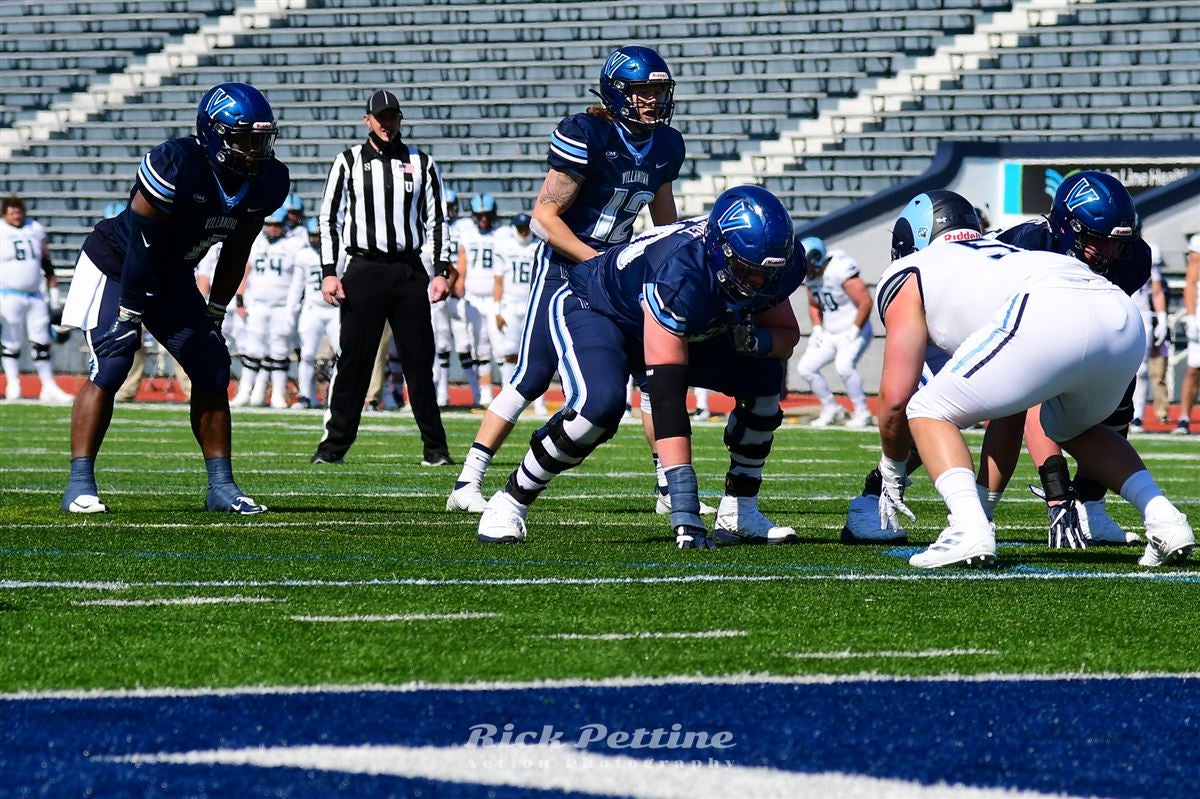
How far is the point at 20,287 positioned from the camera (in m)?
18.5

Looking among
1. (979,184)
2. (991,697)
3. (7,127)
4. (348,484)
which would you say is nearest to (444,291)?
(348,484)

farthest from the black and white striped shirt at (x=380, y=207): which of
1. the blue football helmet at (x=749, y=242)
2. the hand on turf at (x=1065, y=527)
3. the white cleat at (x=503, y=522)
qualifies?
the blue football helmet at (x=749, y=242)

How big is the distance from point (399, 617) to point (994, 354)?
1.82 metres

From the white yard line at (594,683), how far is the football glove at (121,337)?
375 centimetres

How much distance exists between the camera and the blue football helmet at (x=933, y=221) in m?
5.97

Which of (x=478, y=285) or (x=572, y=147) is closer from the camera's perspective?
(x=572, y=147)

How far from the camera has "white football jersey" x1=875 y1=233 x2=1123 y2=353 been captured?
5121 mm

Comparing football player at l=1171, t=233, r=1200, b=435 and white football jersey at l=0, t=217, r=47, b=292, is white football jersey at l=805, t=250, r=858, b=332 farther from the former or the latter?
white football jersey at l=0, t=217, r=47, b=292

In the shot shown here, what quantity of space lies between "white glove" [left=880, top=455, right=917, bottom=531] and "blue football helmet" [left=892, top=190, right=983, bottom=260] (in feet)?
2.15

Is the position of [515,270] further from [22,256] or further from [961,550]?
[961,550]

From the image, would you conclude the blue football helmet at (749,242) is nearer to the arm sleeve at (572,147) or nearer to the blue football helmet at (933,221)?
the blue football helmet at (933,221)

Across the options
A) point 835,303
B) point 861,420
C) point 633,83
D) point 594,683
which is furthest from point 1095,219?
point 835,303

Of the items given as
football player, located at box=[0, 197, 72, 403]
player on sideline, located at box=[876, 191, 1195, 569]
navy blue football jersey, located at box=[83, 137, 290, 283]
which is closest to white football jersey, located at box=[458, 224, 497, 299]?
football player, located at box=[0, 197, 72, 403]

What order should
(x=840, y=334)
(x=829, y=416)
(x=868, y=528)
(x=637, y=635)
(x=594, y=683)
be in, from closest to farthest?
(x=594, y=683), (x=637, y=635), (x=868, y=528), (x=829, y=416), (x=840, y=334)
